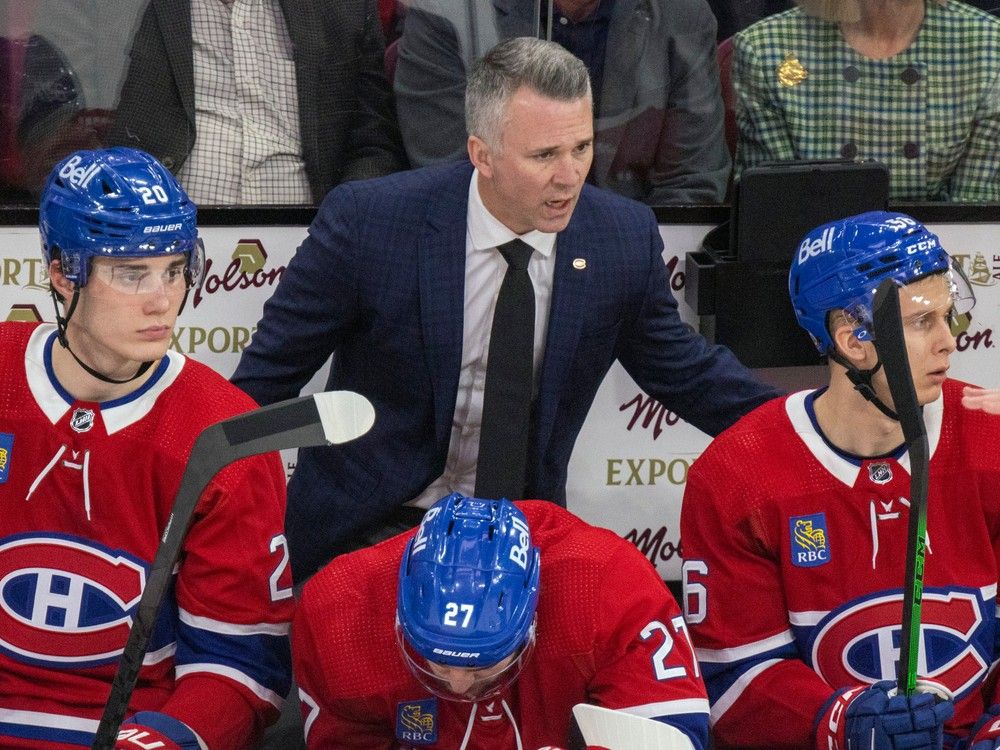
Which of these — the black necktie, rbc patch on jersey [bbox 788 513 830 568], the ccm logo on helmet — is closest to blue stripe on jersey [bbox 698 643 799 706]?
rbc patch on jersey [bbox 788 513 830 568]

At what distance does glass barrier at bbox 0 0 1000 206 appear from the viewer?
10.9 ft

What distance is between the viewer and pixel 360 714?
7.47 ft

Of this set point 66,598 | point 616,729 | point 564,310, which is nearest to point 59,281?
point 66,598

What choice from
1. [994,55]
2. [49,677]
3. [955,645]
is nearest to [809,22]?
[994,55]

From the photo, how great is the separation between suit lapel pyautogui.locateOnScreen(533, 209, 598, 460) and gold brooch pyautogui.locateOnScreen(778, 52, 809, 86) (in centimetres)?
74

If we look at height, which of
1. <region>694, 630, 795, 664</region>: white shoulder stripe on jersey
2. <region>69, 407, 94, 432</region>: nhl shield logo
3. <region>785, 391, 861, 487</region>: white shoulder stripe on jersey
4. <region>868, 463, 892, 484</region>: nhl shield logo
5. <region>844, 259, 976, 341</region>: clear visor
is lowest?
<region>694, 630, 795, 664</region>: white shoulder stripe on jersey

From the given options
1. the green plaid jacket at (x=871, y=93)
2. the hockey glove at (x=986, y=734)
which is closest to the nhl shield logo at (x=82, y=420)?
the hockey glove at (x=986, y=734)

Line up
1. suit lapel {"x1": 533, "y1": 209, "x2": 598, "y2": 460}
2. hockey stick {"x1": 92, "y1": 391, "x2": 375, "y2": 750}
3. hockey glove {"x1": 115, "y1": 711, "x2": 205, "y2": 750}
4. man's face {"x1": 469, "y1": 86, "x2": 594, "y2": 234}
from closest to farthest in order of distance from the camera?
hockey stick {"x1": 92, "y1": 391, "x2": 375, "y2": 750} → hockey glove {"x1": 115, "y1": 711, "x2": 205, "y2": 750} → man's face {"x1": 469, "y1": 86, "x2": 594, "y2": 234} → suit lapel {"x1": 533, "y1": 209, "x2": 598, "y2": 460}

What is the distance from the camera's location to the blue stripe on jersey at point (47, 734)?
2.39 metres

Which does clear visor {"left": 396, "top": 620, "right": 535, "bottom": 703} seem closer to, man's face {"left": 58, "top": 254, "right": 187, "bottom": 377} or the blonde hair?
man's face {"left": 58, "top": 254, "right": 187, "bottom": 377}

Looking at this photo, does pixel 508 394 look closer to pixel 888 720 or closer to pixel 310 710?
pixel 310 710

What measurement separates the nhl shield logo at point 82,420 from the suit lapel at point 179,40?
1090 millimetres

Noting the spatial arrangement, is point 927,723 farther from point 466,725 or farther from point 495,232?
point 495,232

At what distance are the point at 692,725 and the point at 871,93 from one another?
180cm
